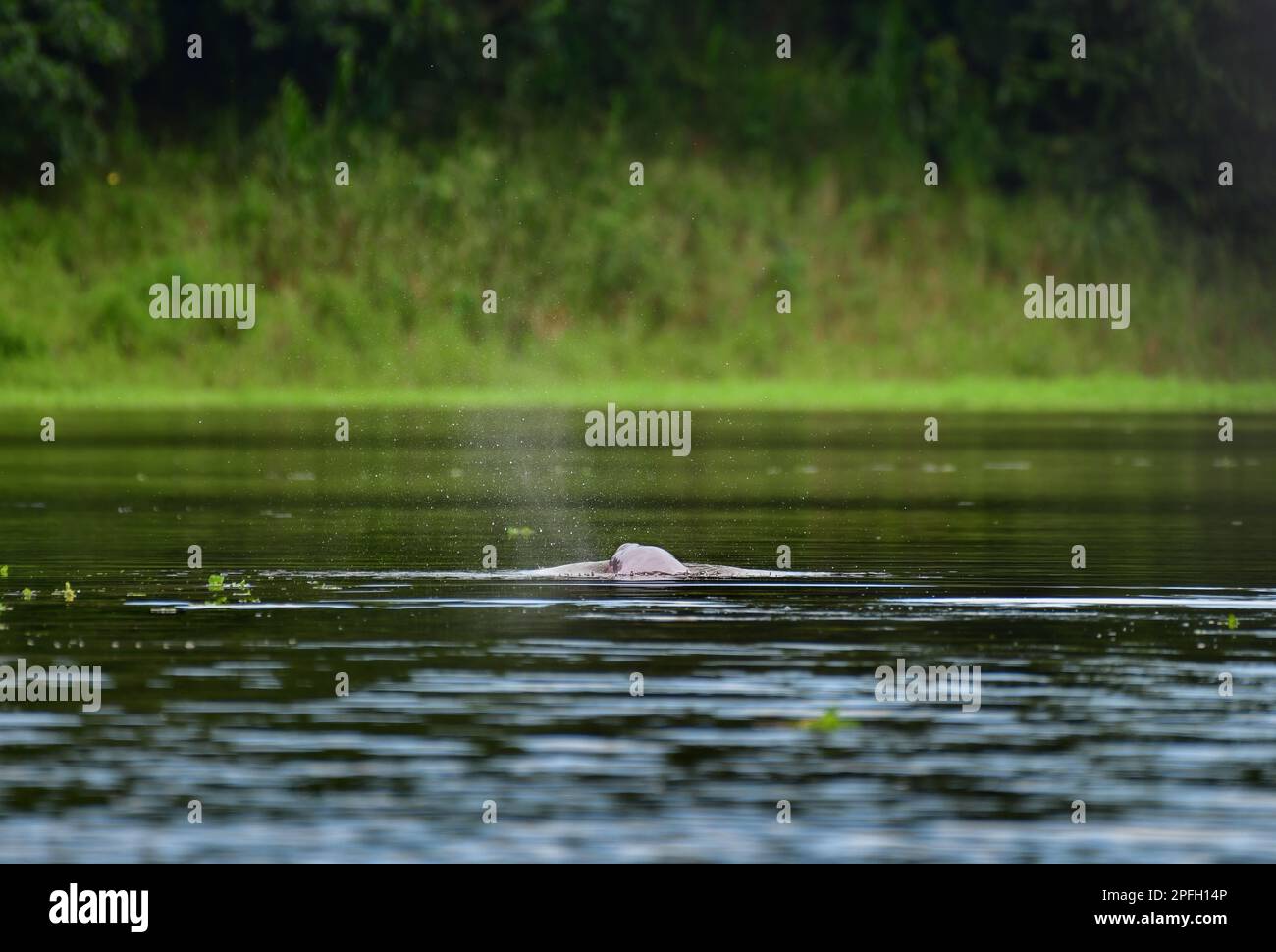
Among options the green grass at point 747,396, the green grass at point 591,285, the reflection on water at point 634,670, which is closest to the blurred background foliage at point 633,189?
the green grass at point 591,285

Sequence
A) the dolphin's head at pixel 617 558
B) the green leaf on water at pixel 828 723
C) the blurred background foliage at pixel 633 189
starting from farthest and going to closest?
1. the blurred background foliage at pixel 633 189
2. the dolphin's head at pixel 617 558
3. the green leaf on water at pixel 828 723

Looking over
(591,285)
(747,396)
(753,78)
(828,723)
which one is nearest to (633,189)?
(591,285)

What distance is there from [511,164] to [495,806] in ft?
171

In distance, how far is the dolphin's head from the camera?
23359 millimetres

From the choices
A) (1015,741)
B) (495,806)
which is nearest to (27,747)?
(495,806)

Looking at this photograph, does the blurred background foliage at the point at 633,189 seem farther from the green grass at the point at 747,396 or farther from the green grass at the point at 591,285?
the green grass at the point at 747,396

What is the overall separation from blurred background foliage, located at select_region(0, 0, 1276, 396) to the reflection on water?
2428 cm

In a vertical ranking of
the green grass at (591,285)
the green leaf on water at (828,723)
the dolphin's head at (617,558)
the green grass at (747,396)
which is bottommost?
the green leaf on water at (828,723)

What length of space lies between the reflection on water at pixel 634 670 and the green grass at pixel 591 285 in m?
22.6

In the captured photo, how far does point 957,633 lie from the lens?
19359 mm

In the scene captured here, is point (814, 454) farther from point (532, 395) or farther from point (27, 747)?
point (27, 747)

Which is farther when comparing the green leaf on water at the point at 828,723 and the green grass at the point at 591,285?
the green grass at the point at 591,285

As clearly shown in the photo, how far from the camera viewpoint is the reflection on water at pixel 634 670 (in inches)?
496

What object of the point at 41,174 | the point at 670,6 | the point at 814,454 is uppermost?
the point at 670,6
